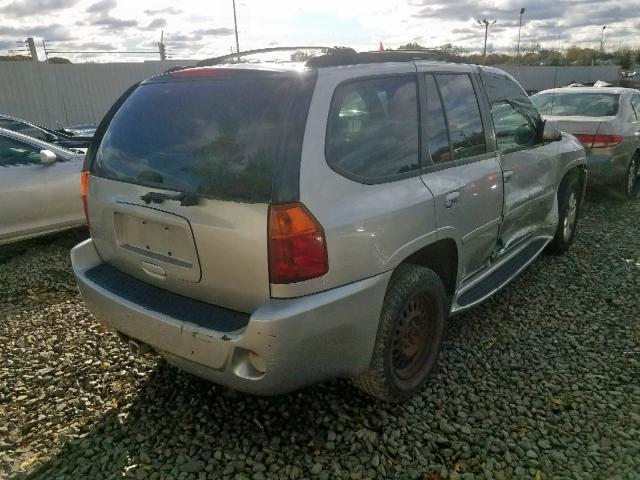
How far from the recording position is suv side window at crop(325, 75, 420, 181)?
2.19 metres

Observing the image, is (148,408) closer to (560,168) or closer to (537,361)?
(537,361)

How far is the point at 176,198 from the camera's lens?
2.18 m

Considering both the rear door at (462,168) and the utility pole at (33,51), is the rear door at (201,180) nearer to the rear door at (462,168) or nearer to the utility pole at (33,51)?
the rear door at (462,168)

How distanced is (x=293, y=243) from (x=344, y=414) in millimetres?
1103

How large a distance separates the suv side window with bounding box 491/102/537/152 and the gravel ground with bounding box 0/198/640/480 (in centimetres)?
125

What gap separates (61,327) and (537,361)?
321cm

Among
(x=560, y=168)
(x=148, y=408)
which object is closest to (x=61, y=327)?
(x=148, y=408)

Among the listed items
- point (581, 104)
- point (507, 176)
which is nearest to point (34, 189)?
point (507, 176)

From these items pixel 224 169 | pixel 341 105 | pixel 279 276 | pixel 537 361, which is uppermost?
pixel 341 105

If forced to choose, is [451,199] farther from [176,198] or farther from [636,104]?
[636,104]

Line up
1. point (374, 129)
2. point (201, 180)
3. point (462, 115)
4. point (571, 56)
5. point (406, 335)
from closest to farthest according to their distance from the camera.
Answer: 1. point (201, 180)
2. point (374, 129)
3. point (406, 335)
4. point (462, 115)
5. point (571, 56)

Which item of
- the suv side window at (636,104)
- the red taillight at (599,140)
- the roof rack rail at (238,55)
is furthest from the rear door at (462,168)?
the suv side window at (636,104)

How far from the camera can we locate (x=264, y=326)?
1.95m

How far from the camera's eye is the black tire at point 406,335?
2395 millimetres
